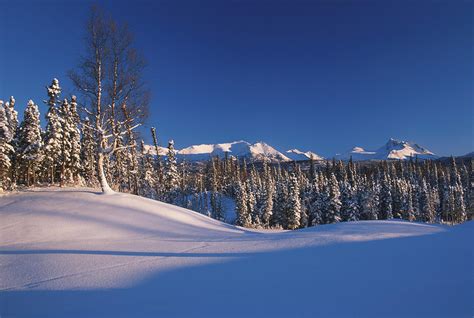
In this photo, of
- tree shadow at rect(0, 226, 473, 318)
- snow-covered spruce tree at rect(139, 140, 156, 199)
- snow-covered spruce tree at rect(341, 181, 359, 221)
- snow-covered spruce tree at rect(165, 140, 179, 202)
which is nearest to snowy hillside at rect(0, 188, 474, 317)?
tree shadow at rect(0, 226, 473, 318)

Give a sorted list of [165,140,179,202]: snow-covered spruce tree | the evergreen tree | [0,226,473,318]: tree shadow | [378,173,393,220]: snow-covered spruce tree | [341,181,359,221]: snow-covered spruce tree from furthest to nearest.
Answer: [165,140,179,202]: snow-covered spruce tree
[378,173,393,220]: snow-covered spruce tree
[341,181,359,221]: snow-covered spruce tree
the evergreen tree
[0,226,473,318]: tree shadow

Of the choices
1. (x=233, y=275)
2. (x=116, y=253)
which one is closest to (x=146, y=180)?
(x=116, y=253)

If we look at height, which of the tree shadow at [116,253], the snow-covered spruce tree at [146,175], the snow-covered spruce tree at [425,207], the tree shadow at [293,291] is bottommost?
the snow-covered spruce tree at [425,207]

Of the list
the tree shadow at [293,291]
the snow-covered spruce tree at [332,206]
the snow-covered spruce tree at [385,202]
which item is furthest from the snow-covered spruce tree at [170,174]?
the tree shadow at [293,291]

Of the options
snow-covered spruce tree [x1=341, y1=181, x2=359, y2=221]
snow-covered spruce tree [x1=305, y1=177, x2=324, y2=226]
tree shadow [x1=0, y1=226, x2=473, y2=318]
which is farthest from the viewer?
snow-covered spruce tree [x1=341, y1=181, x2=359, y2=221]

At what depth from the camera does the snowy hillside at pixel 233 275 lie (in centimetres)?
353

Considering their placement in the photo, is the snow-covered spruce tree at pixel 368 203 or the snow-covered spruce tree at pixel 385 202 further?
the snow-covered spruce tree at pixel 385 202

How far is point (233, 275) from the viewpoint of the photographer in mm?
4547

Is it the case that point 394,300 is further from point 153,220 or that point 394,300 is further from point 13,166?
point 13,166

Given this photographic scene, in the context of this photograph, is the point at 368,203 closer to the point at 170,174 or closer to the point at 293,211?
the point at 293,211

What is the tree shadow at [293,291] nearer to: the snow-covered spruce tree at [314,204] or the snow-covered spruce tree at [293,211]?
the snow-covered spruce tree at [293,211]

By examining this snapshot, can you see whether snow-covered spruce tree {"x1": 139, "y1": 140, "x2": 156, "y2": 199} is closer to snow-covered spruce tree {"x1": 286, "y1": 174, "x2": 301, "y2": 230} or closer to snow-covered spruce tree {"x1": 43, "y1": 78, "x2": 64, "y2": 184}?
snow-covered spruce tree {"x1": 43, "y1": 78, "x2": 64, "y2": 184}

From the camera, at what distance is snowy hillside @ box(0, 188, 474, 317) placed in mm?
3525

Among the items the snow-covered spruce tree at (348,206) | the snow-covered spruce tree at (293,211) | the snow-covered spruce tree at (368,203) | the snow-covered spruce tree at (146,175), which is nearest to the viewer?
the snow-covered spruce tree at (293,211)
